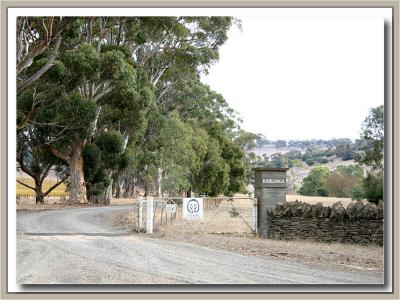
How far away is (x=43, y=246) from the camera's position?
44.9 ft

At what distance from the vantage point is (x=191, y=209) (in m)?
16.8

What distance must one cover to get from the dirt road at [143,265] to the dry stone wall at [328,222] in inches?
116

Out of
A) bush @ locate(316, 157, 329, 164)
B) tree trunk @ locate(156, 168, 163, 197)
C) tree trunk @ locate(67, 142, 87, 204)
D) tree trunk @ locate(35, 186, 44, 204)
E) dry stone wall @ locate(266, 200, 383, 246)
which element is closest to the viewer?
dry stone wall @ locate(266, 200, 383, 246)

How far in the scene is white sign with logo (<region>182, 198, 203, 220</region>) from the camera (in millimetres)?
16719

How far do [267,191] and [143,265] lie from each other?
6250 millimetres

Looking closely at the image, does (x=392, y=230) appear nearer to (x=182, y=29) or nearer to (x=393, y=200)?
(x=393, y=200)

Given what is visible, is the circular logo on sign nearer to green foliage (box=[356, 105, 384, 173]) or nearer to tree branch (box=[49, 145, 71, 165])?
green foliage (box=[356, 105, 384, 173])

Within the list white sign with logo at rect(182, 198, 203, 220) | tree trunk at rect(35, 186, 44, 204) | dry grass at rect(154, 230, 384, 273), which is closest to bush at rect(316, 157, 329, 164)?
tree trunk at rect(35, 186, 44, 204)

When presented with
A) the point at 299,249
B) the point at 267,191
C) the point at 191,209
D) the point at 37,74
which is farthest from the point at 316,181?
the point at 299,249

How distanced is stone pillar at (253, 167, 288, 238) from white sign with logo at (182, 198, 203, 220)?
1.63 metres

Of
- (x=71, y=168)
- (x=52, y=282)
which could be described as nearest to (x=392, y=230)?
(x=52, y=282)

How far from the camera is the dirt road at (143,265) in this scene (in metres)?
9.98

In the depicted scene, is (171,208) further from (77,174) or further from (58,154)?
(58,154)

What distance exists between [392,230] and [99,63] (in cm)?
1791
